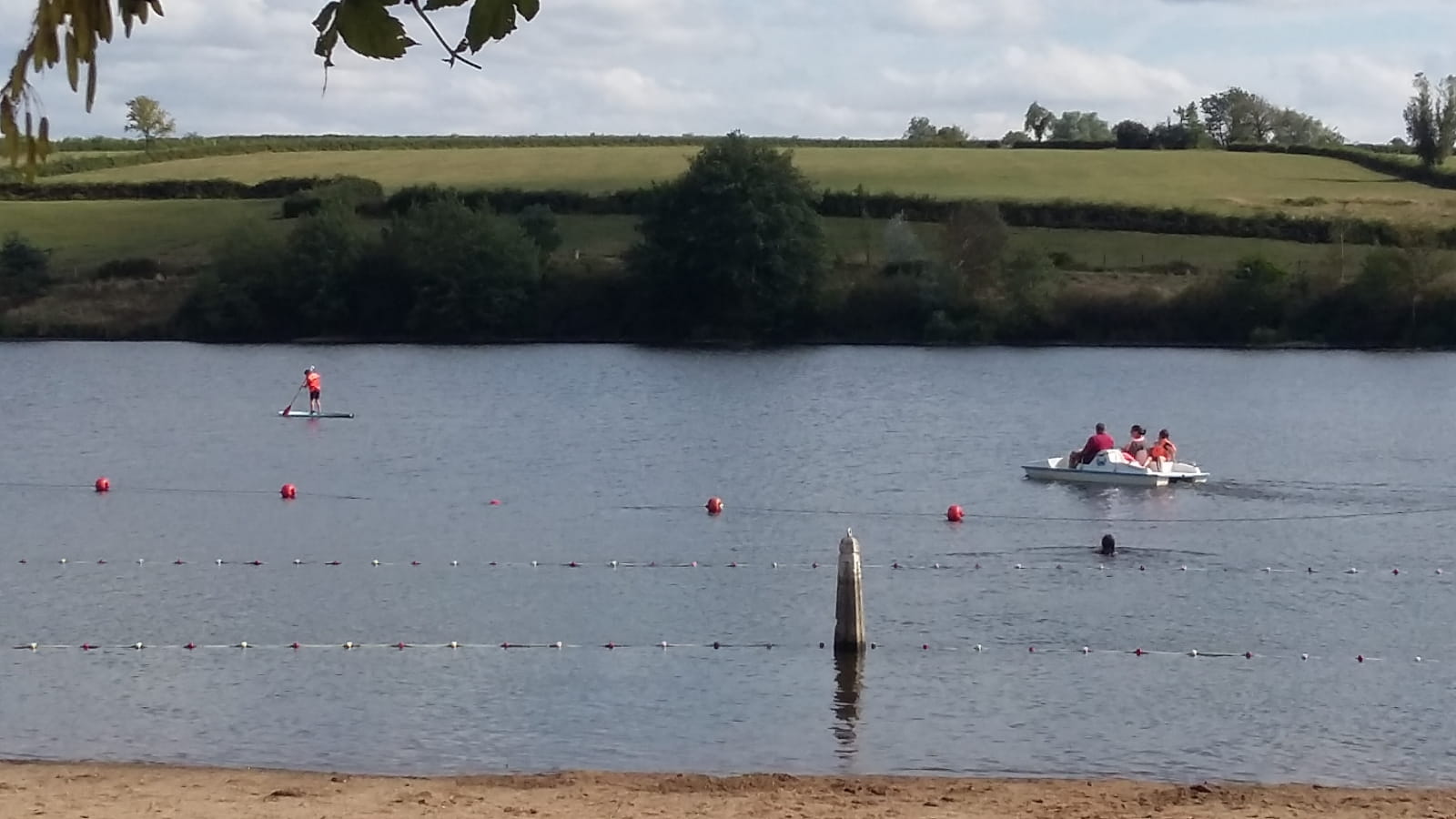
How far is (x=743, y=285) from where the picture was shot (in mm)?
81062

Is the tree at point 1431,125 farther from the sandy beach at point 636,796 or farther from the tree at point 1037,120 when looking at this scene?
the sandy beach at point 636,796

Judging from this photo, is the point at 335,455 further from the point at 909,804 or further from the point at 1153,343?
the point at 1153,343

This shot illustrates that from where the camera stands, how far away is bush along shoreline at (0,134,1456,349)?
77500 mm

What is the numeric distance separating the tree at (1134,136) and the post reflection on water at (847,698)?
10333 centimetres

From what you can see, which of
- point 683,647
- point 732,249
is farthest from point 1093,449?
point 732,249

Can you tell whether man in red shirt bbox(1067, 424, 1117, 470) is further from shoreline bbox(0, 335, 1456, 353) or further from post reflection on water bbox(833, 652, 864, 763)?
shoreline bbox(0, 335, 1456, 353)

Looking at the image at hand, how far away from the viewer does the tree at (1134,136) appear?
120250mm

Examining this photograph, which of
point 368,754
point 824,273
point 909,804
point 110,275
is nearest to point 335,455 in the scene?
point 368,754

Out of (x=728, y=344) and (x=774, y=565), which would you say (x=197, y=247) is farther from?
(x=774, y=565)

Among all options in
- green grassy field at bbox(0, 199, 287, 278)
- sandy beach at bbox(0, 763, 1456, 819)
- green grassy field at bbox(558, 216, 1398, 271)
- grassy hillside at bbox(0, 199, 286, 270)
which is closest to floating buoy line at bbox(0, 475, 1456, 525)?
sandy beach at bbox(0, 763, 1456, 819)

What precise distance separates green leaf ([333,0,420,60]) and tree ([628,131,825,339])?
249 feet

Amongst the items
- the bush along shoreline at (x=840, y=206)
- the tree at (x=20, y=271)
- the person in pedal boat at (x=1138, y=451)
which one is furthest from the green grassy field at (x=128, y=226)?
the person in pedal boat at (x=1138, y=451)

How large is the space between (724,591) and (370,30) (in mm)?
21959

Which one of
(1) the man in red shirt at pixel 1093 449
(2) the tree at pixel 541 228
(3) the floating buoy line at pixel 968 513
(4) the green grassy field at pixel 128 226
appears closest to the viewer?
(3) the floating buoy line at pixel 968 513
